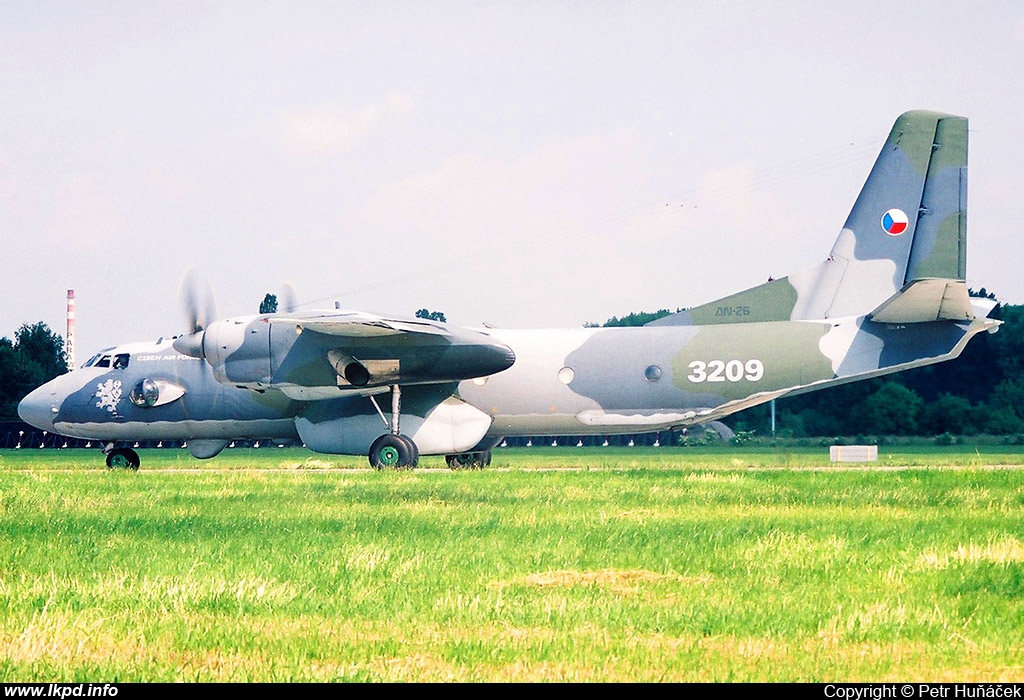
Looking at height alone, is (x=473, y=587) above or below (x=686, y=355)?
below

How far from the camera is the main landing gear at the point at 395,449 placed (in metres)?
24.5

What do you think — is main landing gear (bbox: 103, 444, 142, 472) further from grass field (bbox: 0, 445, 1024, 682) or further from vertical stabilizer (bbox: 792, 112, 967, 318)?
vertical stabilizer (bbox: 792, 112, 967, 318)

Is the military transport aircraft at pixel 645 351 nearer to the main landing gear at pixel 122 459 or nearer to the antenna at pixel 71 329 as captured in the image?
the main landing gear at pixel 122 459

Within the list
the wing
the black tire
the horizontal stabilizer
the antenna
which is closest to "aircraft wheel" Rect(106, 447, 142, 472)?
the wing

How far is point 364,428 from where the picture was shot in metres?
25.4

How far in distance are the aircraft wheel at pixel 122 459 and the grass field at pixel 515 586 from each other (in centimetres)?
1052

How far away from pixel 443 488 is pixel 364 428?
20.5 feet

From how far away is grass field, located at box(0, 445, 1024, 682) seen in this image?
689 cm

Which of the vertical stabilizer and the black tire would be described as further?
the black tire

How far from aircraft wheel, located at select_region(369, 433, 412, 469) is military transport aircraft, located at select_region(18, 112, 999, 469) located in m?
0.02

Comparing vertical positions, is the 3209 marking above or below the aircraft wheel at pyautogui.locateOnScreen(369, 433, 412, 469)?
above

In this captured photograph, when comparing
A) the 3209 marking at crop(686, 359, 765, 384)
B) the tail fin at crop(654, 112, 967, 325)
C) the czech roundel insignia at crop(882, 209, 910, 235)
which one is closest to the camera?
the 3209 marking at crop(686, 359, 765, 384)

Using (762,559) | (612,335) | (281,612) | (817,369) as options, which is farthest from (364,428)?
(281,612)

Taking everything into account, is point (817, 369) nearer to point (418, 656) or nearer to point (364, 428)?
point (364, 428)
